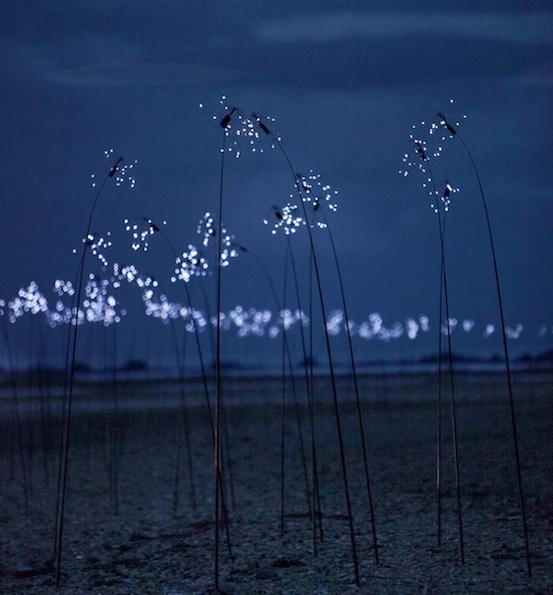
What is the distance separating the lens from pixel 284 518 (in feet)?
22.5

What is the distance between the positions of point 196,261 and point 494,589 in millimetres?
2791

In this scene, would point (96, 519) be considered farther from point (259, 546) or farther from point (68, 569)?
point (259, 546)

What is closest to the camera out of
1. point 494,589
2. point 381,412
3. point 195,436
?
point 494,589

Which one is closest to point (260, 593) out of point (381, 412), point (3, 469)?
point (3, 469)

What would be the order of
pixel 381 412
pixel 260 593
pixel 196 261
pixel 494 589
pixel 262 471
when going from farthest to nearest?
pixel 381 412, pixel 262 471, pixel 196 261, pixel 260 593, pixel 494 589

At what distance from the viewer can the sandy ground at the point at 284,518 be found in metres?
5.01

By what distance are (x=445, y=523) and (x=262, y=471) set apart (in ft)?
12.2

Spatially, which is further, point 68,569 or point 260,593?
point 68,569

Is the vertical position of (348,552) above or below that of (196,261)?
below

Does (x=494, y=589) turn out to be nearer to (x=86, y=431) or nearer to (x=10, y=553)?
(x=10, y=553)

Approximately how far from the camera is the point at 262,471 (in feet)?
31.5

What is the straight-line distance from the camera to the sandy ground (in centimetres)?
501

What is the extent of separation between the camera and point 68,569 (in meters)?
5.72

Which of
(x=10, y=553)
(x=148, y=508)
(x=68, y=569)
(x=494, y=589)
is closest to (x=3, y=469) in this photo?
(x=148, y=508)
